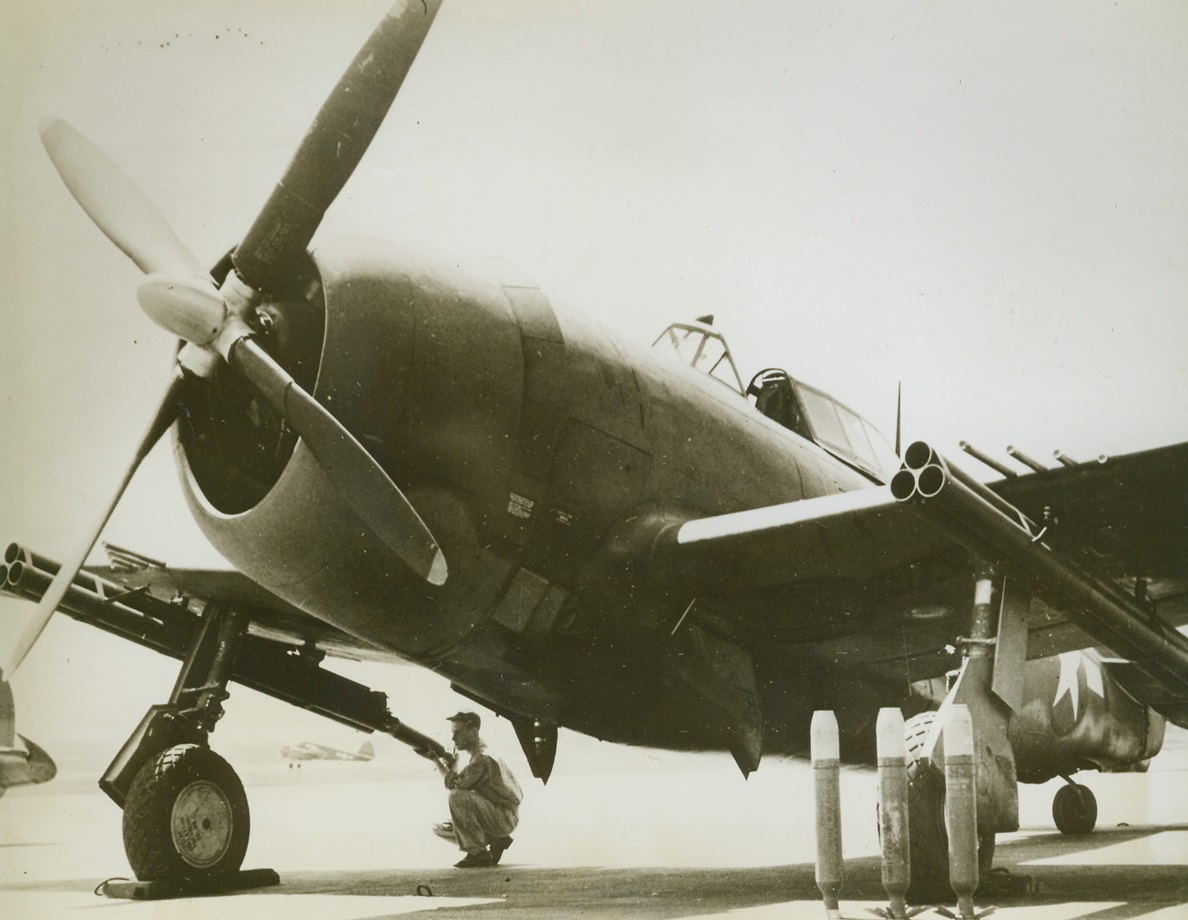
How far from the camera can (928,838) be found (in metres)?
6.09

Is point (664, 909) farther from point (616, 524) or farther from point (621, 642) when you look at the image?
point (616, 524)

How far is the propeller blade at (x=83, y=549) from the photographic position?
20.1 ft

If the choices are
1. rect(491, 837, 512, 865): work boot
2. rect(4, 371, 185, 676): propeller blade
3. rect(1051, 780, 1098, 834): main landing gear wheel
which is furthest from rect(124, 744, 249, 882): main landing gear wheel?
rect(1051, 780, 1098, 834): main landing gear wheel

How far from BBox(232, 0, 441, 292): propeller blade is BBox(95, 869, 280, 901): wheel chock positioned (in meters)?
4.09

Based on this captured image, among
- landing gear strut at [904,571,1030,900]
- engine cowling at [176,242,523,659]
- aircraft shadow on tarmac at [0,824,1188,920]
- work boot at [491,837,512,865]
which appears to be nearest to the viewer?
engine cowling at [176,242,523,659]

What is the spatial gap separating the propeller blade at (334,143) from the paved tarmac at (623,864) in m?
3.63

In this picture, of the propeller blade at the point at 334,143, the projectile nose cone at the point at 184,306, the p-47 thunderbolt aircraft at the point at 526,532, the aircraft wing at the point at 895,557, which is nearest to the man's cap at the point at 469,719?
the p-47 thunderbolt aircraft at the point at 526,532

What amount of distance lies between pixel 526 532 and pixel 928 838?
9.27 ft

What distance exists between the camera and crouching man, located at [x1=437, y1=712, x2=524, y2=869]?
9789mm

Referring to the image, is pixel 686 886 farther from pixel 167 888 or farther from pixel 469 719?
pixel 167 888

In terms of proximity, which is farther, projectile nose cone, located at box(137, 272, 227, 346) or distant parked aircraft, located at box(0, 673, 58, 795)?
distant parked aircraft, located at box(0, 673, 58, 795)

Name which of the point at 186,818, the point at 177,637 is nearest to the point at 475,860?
the point at 186,818

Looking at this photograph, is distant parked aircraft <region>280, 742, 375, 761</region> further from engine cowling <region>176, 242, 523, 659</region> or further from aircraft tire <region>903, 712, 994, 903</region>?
aircraft tire <region>903, 712, 994, 903</region>

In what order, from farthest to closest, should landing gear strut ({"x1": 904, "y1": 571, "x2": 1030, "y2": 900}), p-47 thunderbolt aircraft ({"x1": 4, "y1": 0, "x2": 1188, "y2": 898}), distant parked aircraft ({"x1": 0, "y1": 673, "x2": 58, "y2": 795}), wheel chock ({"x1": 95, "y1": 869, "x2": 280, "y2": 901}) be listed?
distant parked aircraft ({"x1": 0, "y1": 673, "x2": 58, "y2": 795}) < wheel chock ({"x1": 95, "y1": 869, "x2": 280, "y2": 901}) < landing gear strut ({"x1": 904, "y1": 571, "x2": 1030, "y2": 900}) < p-47 thunderbolt aircraft ({"x1": 4, "y1": 0, "x2": 1188, "y2": 898})
